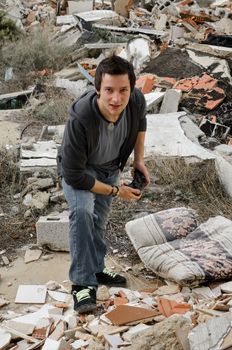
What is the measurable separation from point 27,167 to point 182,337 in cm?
391

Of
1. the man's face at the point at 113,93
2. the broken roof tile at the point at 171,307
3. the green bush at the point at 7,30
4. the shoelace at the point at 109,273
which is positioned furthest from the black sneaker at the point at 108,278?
the green bush at the point at 7,30

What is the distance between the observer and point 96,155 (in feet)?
11.9

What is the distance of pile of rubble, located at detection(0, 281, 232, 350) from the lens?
9.80 ft

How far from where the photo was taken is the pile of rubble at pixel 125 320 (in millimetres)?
2986

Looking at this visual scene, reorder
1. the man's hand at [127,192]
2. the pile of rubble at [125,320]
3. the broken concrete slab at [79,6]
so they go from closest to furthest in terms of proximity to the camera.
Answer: the pile of rubble at [125,320] → the man's hand at [127,192] → the broken concrete slab at [79,6]

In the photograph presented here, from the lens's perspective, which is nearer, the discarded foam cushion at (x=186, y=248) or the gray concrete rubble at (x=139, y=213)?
the gray concrete rubble at (x=139, y=213)

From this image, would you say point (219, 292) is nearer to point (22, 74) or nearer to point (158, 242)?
point (158, 242)

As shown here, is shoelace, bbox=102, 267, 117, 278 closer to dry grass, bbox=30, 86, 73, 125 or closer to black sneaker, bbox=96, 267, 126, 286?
black sneaker, bbox=96, 267, 126, 286

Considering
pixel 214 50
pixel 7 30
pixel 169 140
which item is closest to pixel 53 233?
pixel 169 140

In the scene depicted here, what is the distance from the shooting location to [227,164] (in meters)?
6.11

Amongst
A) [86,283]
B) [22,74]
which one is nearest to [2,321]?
[86,283]

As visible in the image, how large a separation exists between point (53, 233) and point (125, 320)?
167 cm

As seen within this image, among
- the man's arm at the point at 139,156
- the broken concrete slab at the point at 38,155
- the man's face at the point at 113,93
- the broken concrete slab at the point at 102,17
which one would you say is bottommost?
the broken concrete slab at the point at 102,17

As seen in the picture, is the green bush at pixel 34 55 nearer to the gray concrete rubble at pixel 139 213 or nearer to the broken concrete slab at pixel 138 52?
the gray concrete rubble at pixel 139 213
